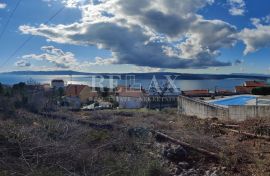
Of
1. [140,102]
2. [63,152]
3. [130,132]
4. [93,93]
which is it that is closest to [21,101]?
[130,132]

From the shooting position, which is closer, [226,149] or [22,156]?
[22,156]

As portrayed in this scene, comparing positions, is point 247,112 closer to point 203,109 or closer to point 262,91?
point 203,109

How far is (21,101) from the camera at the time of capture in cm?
1992

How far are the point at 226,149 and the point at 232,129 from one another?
156 inches

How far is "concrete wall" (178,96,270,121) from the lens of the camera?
13.8 m

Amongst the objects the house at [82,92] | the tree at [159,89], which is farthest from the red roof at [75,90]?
the tree at [159,89]

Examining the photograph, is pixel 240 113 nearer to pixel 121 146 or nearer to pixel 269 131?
pixel 269 131

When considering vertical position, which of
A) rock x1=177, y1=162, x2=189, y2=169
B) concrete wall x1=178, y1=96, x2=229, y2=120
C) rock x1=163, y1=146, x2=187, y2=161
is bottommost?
rock x1=177, y1=162, x2=189, y2=169

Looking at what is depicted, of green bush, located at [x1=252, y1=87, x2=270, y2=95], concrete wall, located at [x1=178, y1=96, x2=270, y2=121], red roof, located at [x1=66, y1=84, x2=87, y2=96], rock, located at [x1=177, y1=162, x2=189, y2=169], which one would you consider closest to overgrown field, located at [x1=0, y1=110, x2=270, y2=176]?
rock, located at [x1=177, y1=162, x2=189, y2=169]

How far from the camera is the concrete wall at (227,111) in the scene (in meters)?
13.8

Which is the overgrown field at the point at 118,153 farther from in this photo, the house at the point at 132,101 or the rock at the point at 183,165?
the house at the point at 132,101

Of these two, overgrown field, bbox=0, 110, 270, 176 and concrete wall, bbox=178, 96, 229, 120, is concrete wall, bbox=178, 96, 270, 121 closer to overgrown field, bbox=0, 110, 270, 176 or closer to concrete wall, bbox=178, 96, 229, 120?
concrete wall, bbox=178, 96, 229, 120

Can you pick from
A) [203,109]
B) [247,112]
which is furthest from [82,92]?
[247,112]

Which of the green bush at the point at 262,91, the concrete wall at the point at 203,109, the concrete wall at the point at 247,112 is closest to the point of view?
the concrete wall at the point at 247,112
